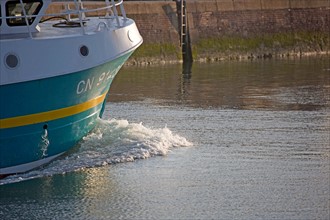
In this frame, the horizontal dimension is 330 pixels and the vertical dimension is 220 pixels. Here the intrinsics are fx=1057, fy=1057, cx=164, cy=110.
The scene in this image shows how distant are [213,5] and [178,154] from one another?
72.7ft

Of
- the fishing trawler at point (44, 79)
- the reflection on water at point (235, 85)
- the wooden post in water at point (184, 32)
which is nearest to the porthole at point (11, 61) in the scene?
the fishing trawler at point (44, 79)

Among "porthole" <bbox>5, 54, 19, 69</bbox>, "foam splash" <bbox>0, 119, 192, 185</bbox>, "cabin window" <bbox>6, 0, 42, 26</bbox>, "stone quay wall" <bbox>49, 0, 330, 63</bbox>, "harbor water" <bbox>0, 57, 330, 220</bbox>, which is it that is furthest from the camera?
"stone quay wall" <bbox>49, 0, 330, 63</bbox>

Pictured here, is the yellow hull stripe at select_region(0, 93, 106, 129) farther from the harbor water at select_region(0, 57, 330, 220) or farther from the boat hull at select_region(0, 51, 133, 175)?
the harbor water at select_region(0, 57, 330, 220)

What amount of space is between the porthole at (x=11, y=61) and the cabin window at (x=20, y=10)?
71 cm

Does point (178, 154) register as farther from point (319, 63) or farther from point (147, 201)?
point (319, 63)

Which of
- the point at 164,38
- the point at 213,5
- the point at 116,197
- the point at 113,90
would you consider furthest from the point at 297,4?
the point at 116,197

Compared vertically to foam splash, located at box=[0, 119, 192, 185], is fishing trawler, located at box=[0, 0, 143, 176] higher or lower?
higher

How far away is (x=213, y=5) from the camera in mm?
37281

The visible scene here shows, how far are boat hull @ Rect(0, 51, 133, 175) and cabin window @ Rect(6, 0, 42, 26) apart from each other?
1.03 metres

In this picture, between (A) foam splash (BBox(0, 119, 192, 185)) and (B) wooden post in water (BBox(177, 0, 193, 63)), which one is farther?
(B) wooden post in water (BBox(177, 0, 193, 63))

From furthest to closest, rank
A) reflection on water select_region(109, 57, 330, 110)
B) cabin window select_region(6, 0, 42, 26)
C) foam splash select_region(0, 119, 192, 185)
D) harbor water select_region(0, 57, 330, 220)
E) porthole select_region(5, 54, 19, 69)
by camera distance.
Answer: reflection on water select_region(109, 57, 330, 110) < foam splash select_region(0, 119, 192, 185) < cabin window select_region(6, 0, 42, 26) < porthole select_region(5, 54, 19, 69) < harbor water select_region(0, 57, 330, 220)

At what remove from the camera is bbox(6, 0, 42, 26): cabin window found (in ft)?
46.6

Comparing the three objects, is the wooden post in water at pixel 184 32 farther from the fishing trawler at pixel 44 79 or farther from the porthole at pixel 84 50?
the porthole at pixel 84 50

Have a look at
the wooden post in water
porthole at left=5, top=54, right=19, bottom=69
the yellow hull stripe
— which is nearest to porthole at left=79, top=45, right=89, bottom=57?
the yellow hull stripe
